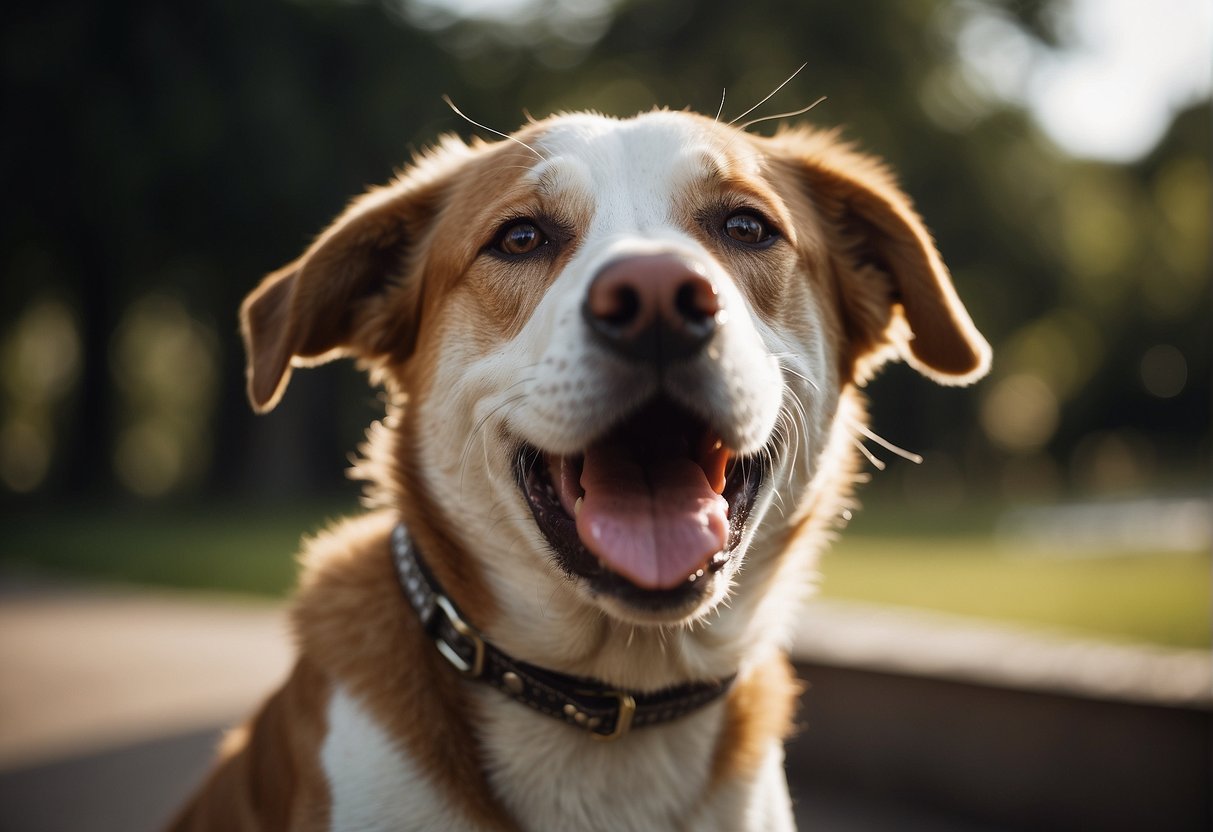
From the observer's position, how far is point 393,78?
1811 cm

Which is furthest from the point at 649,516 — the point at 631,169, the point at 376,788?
the point at 631,169

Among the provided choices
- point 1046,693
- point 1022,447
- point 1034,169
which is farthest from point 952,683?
point 1022,447

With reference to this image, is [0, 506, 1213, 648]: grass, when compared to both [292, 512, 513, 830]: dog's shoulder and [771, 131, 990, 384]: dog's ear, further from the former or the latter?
[292, 512, 513, 830]: dog's shoulder

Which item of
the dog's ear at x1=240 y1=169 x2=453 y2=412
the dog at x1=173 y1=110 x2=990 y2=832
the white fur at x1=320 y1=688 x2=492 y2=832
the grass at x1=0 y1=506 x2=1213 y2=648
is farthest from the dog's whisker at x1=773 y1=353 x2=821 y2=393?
the grass at x1=0 y1=506 x2=1213 y2=648

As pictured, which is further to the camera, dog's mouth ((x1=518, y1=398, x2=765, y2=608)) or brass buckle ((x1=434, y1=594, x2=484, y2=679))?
brass buckle ((x1=434, y1=594, x2=484, y2=679))

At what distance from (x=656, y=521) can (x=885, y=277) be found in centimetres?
134

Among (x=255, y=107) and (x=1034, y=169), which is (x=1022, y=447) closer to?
(x=1034, y=169)

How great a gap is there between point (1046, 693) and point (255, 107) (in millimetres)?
15922

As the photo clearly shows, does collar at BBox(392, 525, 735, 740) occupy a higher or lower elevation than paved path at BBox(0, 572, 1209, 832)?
Result: higher

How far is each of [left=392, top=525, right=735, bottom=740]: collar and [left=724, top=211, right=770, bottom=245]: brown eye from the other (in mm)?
1149

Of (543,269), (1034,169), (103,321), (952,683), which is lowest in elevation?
(103,321)

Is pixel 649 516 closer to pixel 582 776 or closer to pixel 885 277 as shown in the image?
pixel 582 776

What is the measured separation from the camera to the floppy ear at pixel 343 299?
8.78 feet

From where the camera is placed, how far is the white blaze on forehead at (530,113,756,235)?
8.32 ft
